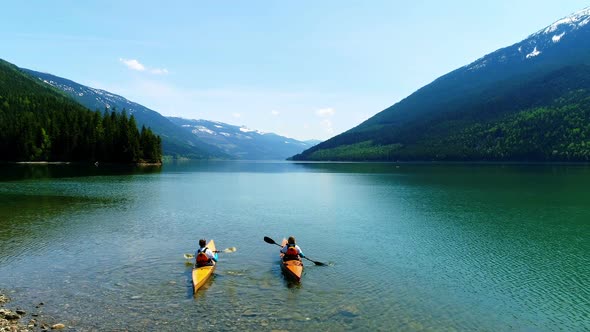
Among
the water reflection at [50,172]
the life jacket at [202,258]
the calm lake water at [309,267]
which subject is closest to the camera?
the calm lake water at [309,267]

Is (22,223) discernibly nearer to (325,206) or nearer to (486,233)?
(325,206)

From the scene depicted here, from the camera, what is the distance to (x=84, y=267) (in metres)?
30.4

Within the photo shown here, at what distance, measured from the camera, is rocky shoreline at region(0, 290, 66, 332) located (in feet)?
62.1

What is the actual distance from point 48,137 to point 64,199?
149734 millimetres

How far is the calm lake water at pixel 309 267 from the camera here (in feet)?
71.1

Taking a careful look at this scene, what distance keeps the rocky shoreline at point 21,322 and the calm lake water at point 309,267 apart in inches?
30.9

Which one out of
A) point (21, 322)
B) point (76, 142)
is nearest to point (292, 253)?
point (21, 322)

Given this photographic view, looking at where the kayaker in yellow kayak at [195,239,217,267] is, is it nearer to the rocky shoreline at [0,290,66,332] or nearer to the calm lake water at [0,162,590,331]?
the calm lake water at [0,162,590,331]

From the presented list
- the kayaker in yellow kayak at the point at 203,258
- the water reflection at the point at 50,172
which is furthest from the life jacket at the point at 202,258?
the water reflection at the point at 50,172

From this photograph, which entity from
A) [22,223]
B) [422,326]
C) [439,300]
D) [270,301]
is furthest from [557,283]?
[22,223]

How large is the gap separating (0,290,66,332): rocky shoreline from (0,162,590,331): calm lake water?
30.9 inches

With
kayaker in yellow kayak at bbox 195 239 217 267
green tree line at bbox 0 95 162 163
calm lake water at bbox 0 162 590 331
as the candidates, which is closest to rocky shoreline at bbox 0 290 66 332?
calm lake water at bbox 0 162 590 331

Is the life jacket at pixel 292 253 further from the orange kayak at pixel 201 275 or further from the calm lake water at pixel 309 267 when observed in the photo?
the orange kayak at pixel 201 275

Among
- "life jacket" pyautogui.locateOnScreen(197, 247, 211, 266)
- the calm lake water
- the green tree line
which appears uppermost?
the green tree line
